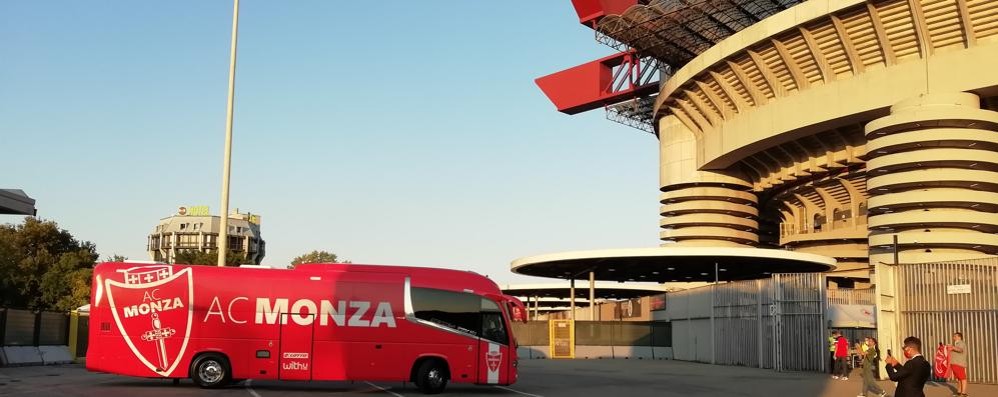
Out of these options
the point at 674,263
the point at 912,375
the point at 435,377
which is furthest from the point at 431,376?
the point at 674,263

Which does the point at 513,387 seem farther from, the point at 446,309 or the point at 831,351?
the point at 831,351

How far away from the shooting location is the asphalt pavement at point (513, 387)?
68.9 ft

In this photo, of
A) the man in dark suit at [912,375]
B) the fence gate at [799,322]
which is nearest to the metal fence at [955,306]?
the fence gate at [799,322]

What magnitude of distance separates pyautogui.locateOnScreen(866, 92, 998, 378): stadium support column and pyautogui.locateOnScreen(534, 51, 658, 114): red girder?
92.0 feet

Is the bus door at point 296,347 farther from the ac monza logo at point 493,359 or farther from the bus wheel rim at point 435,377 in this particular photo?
the ac monza logo at point 493,359

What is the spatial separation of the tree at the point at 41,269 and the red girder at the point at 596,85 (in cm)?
4162

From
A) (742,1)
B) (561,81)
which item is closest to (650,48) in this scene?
(742,1)

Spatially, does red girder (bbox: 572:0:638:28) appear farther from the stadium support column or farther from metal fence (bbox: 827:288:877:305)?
metal fence (bbox: 827:288:877:305)

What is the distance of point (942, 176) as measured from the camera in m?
50.4

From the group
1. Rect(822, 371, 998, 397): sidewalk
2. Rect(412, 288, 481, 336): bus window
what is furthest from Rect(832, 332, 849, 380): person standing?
Rect(412, 288, 481, 336): bus window

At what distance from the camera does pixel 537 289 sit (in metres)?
108

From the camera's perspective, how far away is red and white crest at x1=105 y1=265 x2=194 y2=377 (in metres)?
21.8

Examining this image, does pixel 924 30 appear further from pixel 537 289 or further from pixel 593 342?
pixel 537 289

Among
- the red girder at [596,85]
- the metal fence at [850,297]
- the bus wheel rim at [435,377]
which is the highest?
the red girder at [596,85]
